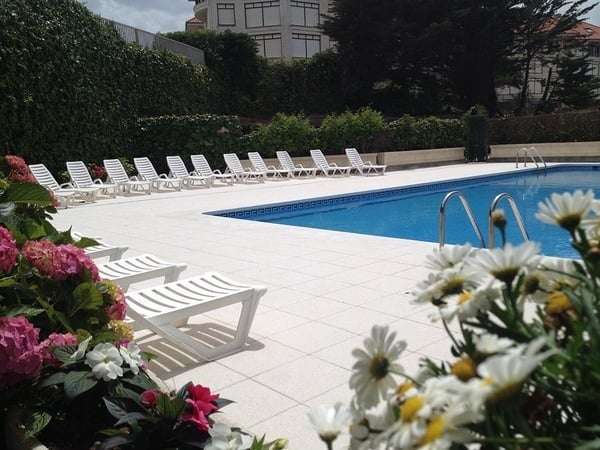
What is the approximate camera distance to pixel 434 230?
10094 mm

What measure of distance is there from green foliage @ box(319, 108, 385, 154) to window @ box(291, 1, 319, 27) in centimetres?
2079

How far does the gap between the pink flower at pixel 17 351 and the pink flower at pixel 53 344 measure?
0.09m

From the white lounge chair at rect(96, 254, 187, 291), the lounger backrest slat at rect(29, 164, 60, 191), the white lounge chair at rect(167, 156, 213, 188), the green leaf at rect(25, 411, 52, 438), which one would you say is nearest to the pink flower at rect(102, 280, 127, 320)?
the green leaf at rect(25, 411, 52, 438)

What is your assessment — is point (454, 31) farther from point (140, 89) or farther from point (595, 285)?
point (595, 285)

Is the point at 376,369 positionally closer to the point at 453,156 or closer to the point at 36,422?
the point at 36,422

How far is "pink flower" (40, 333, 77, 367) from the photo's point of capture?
2.21 m

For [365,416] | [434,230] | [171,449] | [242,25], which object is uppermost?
[242,25]

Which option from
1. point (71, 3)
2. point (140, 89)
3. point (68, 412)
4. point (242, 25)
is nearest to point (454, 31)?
point (242, 25)

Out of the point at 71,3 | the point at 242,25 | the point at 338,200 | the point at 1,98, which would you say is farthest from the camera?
the point at 242,25

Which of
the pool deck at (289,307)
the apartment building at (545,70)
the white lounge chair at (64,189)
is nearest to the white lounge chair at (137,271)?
the pool deck at (289,307)

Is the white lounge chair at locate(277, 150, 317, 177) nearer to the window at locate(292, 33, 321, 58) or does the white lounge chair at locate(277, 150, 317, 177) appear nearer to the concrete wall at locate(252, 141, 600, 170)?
the concrete wall at locate(252, 141, 600, 170)

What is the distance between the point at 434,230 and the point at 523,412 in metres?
9.45

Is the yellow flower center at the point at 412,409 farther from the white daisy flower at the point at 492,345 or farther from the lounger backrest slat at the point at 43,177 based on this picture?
the lounger backrest slat at the point at 43,177

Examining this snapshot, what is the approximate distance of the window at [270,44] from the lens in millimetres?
38906
